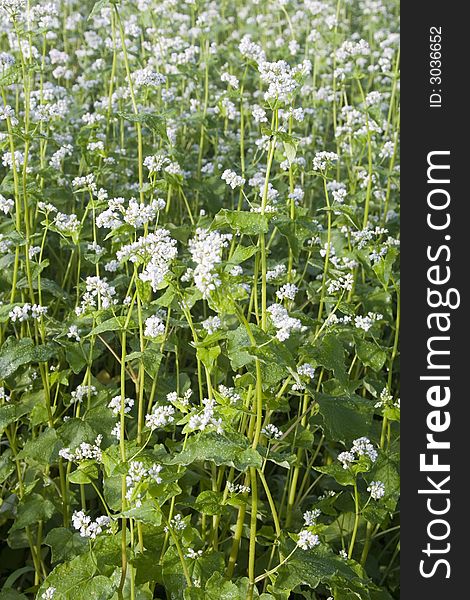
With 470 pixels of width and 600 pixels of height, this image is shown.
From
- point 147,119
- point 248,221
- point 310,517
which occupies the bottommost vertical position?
point 310,517

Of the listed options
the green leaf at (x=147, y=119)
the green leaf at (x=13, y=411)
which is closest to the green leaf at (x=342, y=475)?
the green leaf at (x=13, y=411)

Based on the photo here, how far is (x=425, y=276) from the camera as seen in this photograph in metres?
2.30

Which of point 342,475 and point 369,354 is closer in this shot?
point 342,475

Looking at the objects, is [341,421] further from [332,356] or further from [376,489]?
[376,489]

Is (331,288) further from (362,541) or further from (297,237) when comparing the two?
(362,541)

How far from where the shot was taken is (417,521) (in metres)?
2.19

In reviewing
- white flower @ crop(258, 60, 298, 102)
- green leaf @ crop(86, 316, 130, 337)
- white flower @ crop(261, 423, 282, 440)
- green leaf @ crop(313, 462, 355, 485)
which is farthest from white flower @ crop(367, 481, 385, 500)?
white flower @ crop(258, 60, 298, 102)

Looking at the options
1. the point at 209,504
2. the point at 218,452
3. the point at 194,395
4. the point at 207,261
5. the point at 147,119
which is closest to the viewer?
the point at 207,261

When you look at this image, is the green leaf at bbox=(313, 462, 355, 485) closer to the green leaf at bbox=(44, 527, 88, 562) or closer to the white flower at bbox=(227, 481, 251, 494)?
the white flower at bbox=(227, 481, 251, 494)

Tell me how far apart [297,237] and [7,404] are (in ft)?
3.01

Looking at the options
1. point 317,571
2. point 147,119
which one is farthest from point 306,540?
point 147,119

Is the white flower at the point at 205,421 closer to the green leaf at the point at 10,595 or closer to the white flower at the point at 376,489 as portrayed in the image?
the white flower at the point at 376,489

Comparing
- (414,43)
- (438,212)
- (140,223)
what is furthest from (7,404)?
(414,43)

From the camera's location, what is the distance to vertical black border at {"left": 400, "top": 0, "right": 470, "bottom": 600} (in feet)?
7.18
